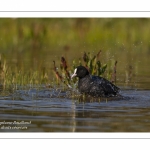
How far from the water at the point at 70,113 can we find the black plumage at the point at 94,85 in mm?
383

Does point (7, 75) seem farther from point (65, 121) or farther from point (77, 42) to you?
point (77, 42)

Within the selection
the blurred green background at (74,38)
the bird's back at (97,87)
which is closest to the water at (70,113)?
the bird's back at (97,87)

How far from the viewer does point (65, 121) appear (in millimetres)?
10172

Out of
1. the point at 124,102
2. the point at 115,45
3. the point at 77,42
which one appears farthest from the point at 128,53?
the point at 124,102

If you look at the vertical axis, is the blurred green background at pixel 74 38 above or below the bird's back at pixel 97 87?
above

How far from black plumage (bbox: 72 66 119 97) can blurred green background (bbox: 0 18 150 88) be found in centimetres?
710

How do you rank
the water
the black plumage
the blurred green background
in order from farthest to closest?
the blurred green background, the black plumage, the water

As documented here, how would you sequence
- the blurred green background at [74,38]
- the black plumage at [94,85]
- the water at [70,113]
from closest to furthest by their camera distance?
the water at [70,113]
the black plumage at [94,85]
the blurred green background at [74,38]

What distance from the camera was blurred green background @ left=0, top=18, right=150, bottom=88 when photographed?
22.4 m

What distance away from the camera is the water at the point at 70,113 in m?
9.66

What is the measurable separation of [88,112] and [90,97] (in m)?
2.06

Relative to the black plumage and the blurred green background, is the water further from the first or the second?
the blurred green background

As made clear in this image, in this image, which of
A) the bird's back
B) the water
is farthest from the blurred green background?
the water

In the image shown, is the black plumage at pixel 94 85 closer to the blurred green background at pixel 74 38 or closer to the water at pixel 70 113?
the water at pixel 70 113
